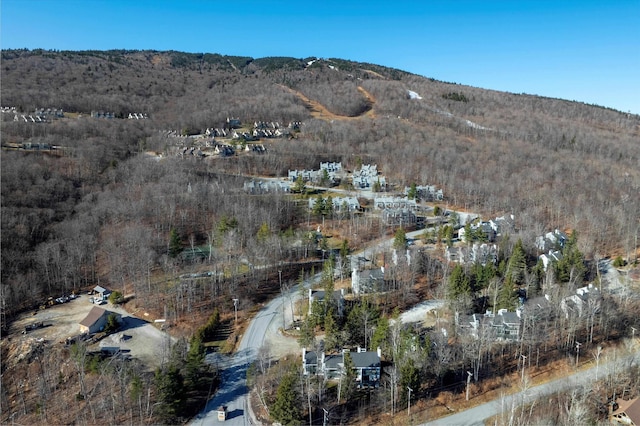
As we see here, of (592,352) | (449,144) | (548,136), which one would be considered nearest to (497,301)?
(592,352)

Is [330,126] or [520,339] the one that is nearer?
[520,339]

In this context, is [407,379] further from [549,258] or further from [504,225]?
[504,225]

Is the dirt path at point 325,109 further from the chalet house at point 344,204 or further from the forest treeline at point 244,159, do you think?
the chalet house at point 344,204

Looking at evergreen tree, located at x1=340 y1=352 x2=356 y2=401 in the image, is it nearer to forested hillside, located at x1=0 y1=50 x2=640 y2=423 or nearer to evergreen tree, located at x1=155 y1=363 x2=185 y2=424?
evergreen tree, located at x1=155 y1=363 x2=185 y2=424

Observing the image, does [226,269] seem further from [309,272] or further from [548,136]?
A: [548,136]

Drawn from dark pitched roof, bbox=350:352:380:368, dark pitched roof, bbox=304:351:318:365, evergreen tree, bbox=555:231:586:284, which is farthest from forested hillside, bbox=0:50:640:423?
dark pitched roof, bbox=350:352:380:368

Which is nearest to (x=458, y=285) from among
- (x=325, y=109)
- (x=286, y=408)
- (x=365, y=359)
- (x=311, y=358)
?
(x=365, y=359)

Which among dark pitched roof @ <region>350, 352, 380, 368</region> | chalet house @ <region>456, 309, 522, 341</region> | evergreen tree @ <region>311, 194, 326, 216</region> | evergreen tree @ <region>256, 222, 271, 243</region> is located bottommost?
dark pitched roof @ <region>350, 352, 380, 368</region>
